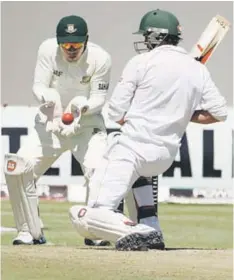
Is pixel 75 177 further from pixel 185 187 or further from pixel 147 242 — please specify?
pixel 147 242

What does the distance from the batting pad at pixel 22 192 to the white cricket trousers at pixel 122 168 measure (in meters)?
0.96

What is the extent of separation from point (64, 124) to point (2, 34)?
7.98 meters

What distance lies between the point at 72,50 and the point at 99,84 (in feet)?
1.09

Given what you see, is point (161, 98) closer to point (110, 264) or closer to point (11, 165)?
point (110, 264)

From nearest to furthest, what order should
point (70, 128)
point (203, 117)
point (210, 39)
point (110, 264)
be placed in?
point (110, 264), point (203, 117), point (70, 128), point (210, 39)

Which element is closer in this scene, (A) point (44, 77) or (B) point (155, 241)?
(B) point (155, 241)

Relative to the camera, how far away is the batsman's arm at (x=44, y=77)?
8281 millimetres

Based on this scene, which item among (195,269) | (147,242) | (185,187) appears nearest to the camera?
(195,269)

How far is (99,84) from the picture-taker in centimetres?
841

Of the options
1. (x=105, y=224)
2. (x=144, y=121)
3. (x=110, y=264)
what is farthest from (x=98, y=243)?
(x=110, y=264)

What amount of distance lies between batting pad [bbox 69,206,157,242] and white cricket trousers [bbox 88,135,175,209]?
0.07m

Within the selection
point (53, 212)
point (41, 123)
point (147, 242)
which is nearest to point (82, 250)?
point (147, 242)

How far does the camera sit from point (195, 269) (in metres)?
6.16

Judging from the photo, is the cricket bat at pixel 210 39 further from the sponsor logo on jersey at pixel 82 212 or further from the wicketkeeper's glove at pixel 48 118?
the sponsor logo on jersey at pixel 82 212
